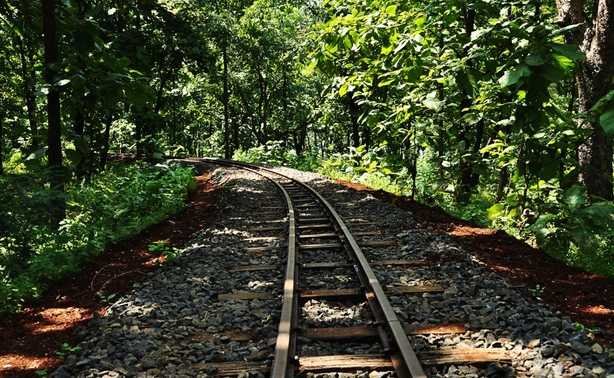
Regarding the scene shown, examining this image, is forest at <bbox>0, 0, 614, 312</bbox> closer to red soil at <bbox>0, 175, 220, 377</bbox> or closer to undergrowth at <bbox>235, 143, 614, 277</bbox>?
undergrowth at <bbox>235, 143, 614, 277</bbox>

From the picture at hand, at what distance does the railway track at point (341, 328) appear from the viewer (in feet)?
12.0

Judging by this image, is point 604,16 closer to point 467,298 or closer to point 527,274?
point 527,274

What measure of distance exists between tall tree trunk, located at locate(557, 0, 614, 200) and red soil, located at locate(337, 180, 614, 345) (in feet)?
4.31

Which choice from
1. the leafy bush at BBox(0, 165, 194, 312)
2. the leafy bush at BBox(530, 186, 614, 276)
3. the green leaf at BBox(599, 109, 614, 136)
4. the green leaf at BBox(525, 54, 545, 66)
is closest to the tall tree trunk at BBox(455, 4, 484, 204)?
the leafy bush at BBox(530, 186, 614, 276)

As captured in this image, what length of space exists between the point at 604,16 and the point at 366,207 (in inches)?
243

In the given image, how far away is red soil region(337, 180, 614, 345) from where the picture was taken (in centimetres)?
438

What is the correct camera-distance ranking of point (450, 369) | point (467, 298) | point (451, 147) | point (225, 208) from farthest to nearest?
point (225, 208)
point (451, 147)
point (467, 298)
point (450, 369)

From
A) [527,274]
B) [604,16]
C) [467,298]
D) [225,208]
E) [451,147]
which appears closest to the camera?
[467,298]

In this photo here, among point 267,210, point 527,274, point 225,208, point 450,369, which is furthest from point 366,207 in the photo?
point 450,369

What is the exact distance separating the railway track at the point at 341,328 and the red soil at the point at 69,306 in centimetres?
152

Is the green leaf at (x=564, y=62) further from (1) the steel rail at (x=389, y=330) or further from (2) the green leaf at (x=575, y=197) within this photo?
(1) the steel rail at (x=389, y=330)

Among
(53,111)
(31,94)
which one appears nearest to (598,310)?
(53,111)

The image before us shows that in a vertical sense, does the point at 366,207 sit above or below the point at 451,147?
below

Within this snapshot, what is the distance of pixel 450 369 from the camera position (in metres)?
3.60
